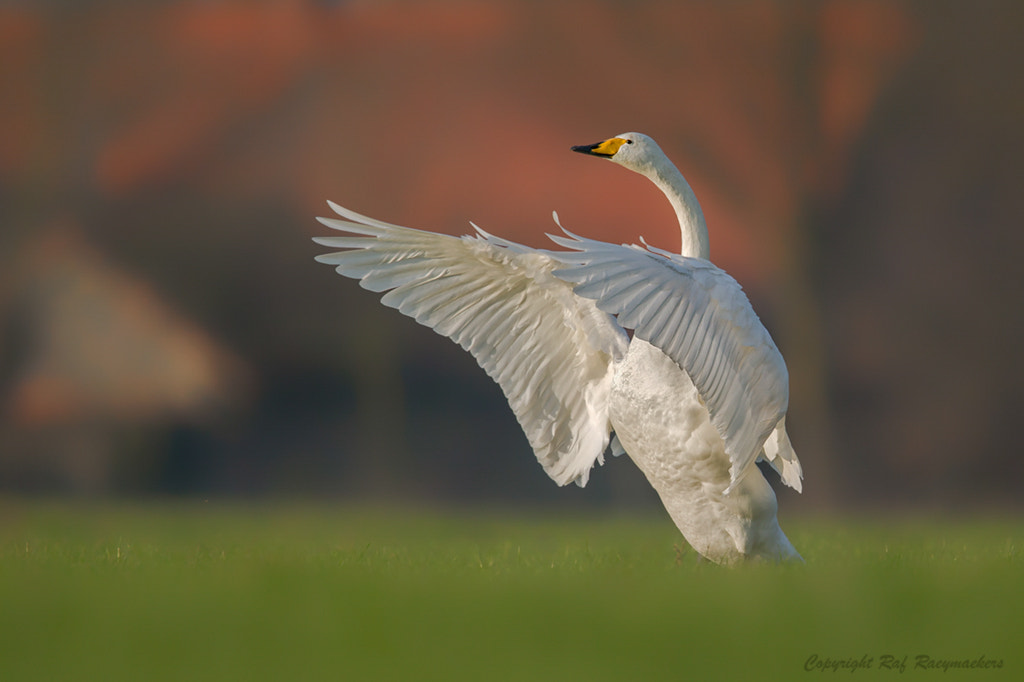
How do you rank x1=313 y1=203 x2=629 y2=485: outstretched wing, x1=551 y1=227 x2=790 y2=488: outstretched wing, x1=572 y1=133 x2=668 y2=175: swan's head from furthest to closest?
x1=572 y1=133 x2=668 y2=175: swan's head < x1=313 y1=203 x2=629 y2=485: outstretched wing < x1=551 y1=227 x2=790 y2=488: outstretched wing

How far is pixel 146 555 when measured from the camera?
4.51 meters

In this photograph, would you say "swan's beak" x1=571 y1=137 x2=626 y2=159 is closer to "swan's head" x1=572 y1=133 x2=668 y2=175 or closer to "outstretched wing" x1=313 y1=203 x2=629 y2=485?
"swan's head" x1=572 y1=133 x2=668 y2=175

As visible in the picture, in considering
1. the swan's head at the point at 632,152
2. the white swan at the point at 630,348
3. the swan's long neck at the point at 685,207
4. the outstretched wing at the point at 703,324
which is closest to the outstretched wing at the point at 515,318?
the white swan at the point at 630,348

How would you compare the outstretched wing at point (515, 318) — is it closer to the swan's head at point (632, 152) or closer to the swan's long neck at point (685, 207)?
the swan's long neck at point (685, 207)

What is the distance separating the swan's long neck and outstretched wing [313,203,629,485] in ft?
1.44

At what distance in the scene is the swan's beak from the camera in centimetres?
435

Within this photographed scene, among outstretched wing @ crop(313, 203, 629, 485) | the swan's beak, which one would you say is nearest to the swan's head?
the swan's beak

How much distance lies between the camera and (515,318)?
4250 millimetres

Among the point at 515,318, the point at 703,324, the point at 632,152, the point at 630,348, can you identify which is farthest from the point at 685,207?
the point at 703,324

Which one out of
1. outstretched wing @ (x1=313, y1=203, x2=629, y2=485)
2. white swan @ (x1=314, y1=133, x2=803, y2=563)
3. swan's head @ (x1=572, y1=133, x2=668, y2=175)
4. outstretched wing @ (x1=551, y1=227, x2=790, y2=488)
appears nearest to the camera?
outstretched wing @ (x1=551, y1=227, x2=790, y2=488)

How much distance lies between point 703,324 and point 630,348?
765 millimetres

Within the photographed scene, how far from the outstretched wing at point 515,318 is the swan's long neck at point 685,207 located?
1.44 ft

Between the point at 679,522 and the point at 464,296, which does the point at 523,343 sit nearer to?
the point at 464,296

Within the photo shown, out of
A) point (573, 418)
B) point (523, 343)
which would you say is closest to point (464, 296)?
point (523, 343)
